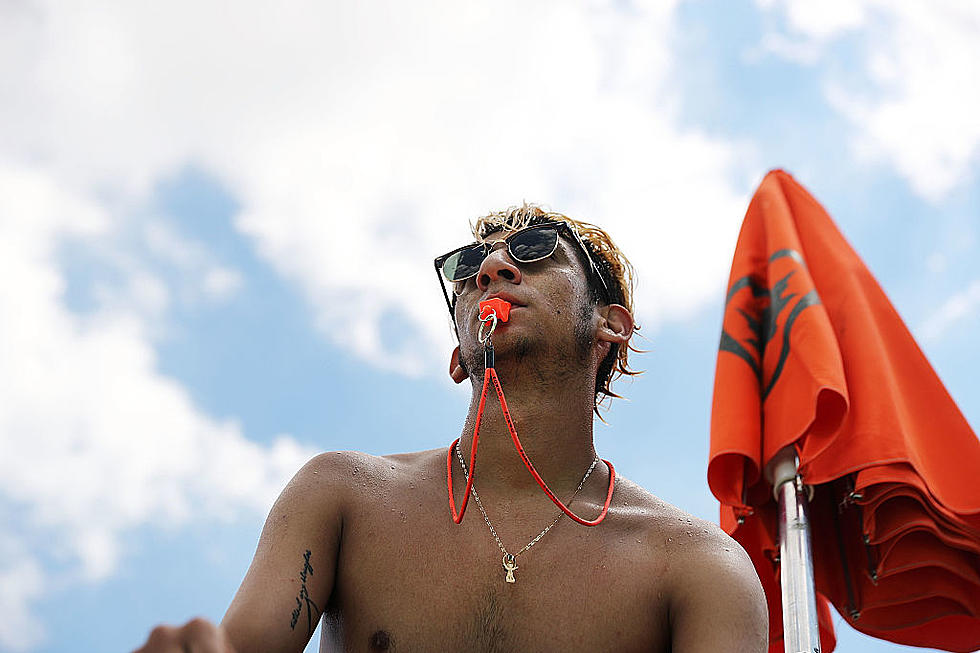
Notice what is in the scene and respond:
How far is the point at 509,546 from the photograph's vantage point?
2.39 meters

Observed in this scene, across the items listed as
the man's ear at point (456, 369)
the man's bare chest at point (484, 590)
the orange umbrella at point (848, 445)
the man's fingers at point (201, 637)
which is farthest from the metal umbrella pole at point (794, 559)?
the man's fingers at point (201, 637)

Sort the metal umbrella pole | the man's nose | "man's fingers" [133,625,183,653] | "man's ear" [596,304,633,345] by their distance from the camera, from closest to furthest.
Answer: "man's fingers" [133,625,183,653] → the man's nose → "man's ear" [596,304,633,345] → the metal umbrella pole

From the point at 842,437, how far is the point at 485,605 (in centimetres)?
197

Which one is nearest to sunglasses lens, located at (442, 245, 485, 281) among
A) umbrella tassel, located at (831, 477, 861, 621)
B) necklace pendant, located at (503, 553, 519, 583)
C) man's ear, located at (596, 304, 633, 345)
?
man's ear, located at (596, 304, 633, 345)

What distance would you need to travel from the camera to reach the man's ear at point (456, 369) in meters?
2.98

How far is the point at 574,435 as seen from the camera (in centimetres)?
268

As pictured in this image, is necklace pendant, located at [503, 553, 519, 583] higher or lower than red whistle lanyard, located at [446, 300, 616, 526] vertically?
lower

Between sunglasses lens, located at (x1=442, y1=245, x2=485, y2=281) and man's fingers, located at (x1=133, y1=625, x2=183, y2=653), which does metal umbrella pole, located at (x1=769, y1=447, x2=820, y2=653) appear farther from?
man's fingers, located at (x1=133, y1=625, x2=183, y2=653)

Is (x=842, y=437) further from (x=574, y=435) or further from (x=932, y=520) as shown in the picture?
(x=574, y=435)

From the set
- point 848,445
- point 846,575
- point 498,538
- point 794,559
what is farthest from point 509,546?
point 846,575

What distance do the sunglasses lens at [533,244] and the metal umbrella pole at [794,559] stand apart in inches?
55.2

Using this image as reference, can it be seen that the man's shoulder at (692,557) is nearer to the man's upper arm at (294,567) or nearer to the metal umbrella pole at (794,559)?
the man's upper arm at (294,567)

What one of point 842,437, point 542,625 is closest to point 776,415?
point 842,437

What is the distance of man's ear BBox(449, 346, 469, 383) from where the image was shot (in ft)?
9.77
